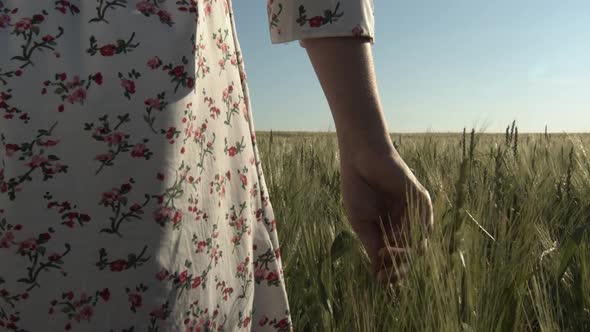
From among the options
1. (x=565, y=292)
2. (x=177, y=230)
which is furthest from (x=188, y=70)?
(x=565, y=292)

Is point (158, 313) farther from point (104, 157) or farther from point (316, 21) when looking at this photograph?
point (316, 21)

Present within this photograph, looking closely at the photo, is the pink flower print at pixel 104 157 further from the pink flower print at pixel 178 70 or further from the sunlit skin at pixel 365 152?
the sunlit skin at pixel 365 152

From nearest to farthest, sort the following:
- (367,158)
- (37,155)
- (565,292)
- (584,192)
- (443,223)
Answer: (37,155) → (367,158) → (443,223) → (565,292) → (584,192)

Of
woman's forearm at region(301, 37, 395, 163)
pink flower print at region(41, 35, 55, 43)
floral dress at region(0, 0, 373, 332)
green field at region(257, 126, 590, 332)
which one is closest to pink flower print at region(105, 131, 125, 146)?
floral dress at region(0, 0, 373, 332)

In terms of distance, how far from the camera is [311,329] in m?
0.96

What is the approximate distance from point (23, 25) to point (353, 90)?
36 centimetres

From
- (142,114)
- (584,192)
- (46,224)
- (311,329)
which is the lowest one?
(311,329)

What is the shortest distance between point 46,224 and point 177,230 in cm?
13

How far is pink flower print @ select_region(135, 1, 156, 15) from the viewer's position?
63cm

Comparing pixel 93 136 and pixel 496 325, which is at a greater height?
pixel 93 136

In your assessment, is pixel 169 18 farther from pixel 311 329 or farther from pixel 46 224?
pixel 311 329

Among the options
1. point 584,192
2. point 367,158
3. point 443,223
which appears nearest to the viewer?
point 367,158

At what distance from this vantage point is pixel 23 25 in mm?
613

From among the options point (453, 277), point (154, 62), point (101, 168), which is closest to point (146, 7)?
point (154, 62)
